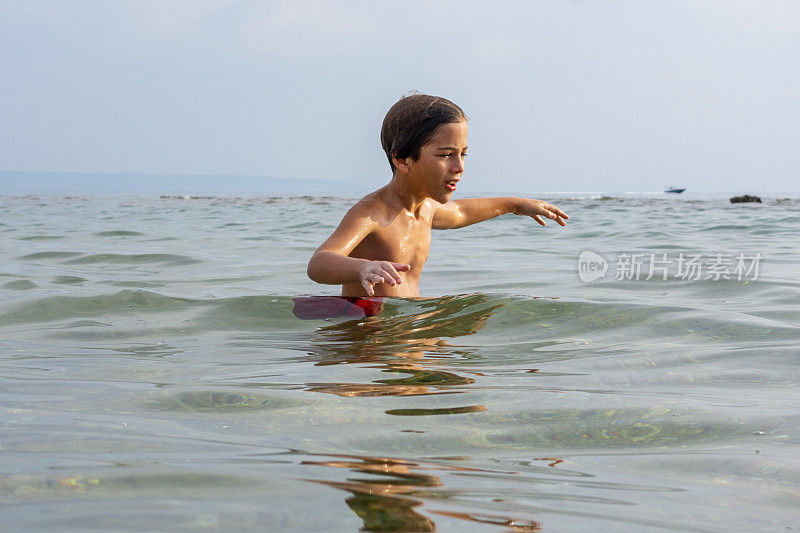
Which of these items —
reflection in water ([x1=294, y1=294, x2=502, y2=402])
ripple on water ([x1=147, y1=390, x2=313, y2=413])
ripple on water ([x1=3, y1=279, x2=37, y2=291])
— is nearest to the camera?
ripple on water ([x1=147, y1=390, x2=313, y2=413])

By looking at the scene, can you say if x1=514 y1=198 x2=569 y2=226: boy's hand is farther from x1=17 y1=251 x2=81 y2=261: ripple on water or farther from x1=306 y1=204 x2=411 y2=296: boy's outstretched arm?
x1=17 y1=251 x2=81 y2=261: ripple on water

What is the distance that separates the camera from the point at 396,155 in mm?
4395

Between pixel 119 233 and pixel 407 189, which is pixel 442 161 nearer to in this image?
pixel 407 189

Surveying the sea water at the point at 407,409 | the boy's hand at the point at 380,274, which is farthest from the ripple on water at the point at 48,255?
the boy's hand at the point at 380,274

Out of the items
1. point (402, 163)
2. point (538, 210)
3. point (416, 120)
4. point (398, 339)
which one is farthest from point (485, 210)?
point (398, 339)

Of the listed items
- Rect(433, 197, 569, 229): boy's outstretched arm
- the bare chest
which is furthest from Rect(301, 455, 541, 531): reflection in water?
Rect(433, 197, 569, 229): boy's outstretched arm

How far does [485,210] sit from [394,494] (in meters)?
3.88

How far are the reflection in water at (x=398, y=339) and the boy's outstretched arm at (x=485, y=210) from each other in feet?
2.11

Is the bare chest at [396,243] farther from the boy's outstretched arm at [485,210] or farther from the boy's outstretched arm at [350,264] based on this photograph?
the boy's outstretched arm at [485,210]

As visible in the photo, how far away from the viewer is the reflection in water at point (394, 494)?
1.29 metres

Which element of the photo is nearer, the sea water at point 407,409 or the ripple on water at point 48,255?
the sea water at point 407,409

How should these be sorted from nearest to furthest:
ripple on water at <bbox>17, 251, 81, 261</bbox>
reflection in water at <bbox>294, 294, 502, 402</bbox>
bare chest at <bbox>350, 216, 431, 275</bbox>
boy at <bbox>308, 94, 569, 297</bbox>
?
reflection in water at <bbox>294, 294, 502, 402</bbox>
boy at <bbox>308, 94, 569, 297</bbox>
bare chest at <bbox>350, 216, 431, 275</bbox>
ripple on water at <bbox>17, 251, 81, 261</bbox>

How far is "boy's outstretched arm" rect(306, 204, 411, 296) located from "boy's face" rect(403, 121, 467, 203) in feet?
1.24
